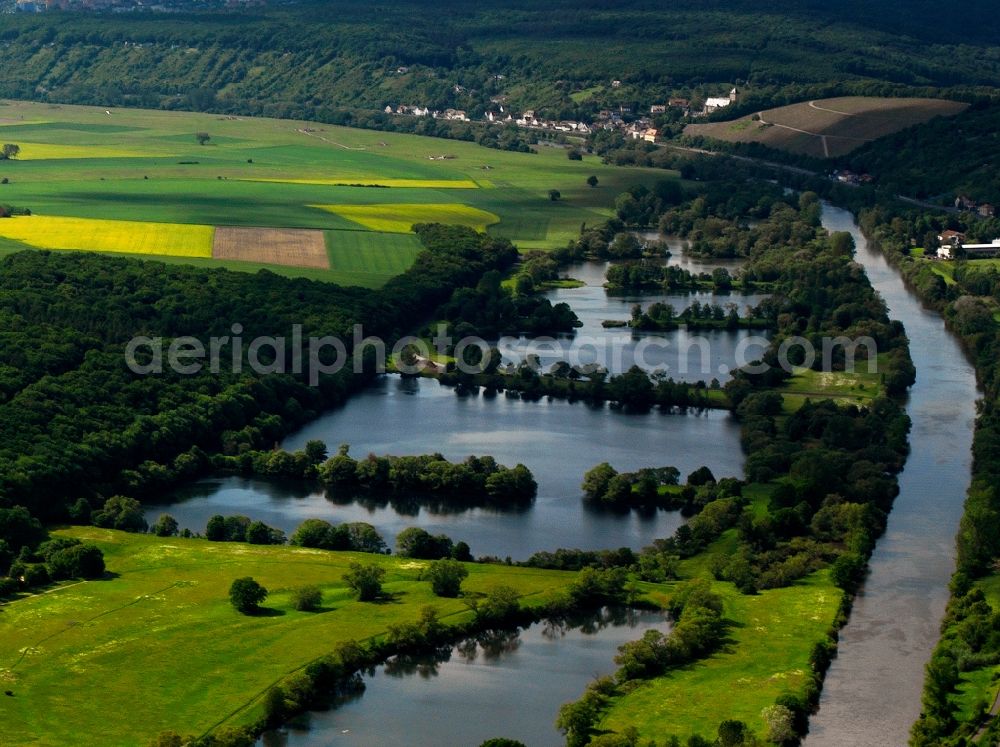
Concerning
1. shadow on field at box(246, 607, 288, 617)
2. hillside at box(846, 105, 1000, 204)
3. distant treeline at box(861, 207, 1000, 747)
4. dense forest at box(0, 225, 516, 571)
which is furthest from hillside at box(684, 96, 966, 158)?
shadow on field at box(246, 607, 288, 617)

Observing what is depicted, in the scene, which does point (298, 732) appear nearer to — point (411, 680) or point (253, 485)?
point (411, 680)

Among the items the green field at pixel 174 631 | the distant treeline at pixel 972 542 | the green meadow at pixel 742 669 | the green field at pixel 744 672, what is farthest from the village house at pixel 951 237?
the green field at pixel 174 631

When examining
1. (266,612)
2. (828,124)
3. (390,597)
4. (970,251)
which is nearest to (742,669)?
(390,597)

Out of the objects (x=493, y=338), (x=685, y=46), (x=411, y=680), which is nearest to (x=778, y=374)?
(x=493, y=338)

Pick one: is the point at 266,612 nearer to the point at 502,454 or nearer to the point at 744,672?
the point at 744,672

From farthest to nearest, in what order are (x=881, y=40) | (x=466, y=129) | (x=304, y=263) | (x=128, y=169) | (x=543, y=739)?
(x=881, y=40)
(x=466, y=129)
(x=128, y=169)
(x=304, y=263)
(x=543, y=739)

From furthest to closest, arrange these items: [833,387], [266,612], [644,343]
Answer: [644,343] → [833,387] → [266,612]
